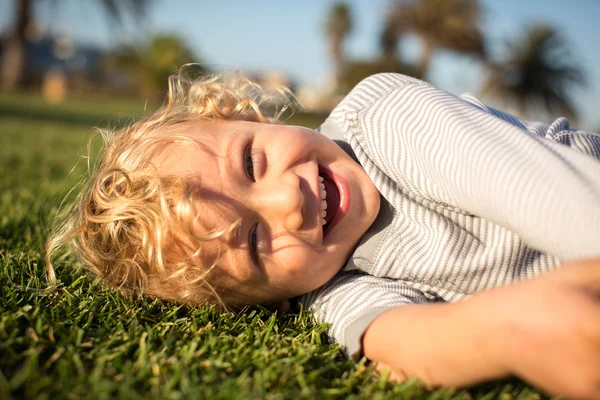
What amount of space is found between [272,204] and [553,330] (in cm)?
93

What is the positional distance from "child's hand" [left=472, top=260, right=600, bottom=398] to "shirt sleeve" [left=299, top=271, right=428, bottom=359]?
427 millimetres

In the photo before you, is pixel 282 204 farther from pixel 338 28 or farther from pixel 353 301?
pixel 338 28

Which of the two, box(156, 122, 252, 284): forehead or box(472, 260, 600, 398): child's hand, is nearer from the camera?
box(472, 260, 600, 398): child's hand

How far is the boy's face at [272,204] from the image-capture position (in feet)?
5.72

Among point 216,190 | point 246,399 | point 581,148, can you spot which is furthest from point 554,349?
point 581,148

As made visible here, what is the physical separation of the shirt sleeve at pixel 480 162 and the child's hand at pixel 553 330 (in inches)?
7.3

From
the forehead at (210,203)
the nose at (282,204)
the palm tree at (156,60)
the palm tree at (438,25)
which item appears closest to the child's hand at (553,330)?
the nose at (282,204)

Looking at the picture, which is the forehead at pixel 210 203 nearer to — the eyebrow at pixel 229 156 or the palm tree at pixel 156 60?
the eyebrow at pixel 229 156

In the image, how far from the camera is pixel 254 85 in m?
2.95

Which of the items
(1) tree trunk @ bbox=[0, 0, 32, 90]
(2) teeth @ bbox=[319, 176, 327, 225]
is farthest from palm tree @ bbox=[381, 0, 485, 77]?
(2) teeth @ bbox=[319, 176, 327, 225]

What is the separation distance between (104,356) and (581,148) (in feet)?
→ 6.26

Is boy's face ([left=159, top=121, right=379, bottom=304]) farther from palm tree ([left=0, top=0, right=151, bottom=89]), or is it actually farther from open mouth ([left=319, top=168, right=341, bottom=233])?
palm tree ([left=0, top=0, right=151, bottom=89])

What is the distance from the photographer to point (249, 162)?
186 centimetres

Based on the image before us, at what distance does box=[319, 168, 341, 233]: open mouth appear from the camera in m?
1.89
